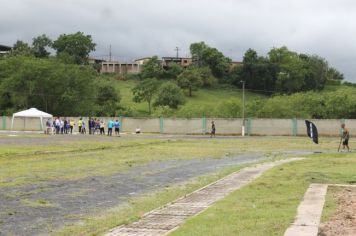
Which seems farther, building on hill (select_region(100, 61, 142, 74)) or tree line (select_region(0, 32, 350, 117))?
building on hill (select_region(100, 61, 142, 74))

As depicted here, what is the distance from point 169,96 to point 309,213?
8960cm

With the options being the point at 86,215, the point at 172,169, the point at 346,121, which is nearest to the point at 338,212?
the point at 86,215

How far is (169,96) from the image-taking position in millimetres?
99125

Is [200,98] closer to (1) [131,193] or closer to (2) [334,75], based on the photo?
(2) [334,75]

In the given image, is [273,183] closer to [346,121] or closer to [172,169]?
[172,169]

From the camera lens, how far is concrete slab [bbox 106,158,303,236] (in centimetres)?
870

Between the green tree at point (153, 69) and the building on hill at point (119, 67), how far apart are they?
48.0 feet

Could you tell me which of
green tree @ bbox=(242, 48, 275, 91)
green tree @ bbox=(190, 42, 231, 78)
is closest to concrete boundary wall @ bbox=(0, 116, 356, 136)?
green tree @ bbox=(242, 48, 275, 91)

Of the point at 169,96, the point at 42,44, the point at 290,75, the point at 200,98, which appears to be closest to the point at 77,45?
the point at 42,44

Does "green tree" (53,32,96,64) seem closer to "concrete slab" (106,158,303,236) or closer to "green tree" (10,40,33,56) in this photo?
"green tree" (10,40,33,56)

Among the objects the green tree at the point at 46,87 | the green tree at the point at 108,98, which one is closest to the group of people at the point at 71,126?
the green tree at the point at 46,87

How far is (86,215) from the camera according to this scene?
10461 mm

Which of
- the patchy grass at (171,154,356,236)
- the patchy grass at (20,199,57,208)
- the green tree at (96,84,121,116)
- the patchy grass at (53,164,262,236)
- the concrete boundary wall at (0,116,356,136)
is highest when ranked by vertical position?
the green tree at (96,84,121,116)

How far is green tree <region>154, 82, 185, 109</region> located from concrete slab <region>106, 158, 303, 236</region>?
8265 cm
